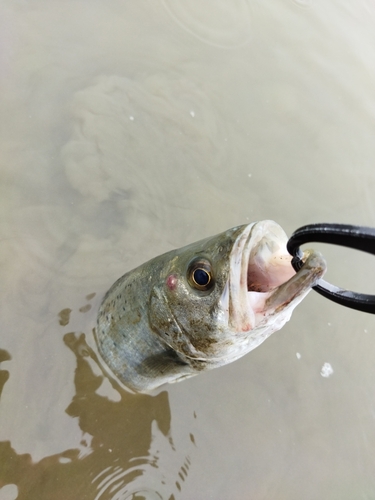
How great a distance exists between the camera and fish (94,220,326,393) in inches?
76.7

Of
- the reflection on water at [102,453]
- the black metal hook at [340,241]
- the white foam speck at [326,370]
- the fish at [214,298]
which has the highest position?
the black metal hook at [340,241]

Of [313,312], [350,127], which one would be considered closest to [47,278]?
[313,312]

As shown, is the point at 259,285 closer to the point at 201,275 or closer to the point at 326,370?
the point at 201,275

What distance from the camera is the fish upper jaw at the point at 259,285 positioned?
1.88 meters

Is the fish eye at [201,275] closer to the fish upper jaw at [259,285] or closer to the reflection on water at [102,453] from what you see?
the fish upper jaw at [259,285]

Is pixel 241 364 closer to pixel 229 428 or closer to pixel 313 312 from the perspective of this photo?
pixel 229 428

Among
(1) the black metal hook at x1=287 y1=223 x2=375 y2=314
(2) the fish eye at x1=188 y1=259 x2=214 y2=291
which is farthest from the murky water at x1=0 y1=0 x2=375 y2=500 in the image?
(1) the black metal hook at x1=287 y1=223 x2=375 y2=314

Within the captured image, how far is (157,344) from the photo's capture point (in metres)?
2.54

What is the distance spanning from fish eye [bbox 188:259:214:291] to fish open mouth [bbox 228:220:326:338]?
164mm

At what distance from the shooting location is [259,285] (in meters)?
2.15

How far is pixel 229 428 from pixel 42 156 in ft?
9.94

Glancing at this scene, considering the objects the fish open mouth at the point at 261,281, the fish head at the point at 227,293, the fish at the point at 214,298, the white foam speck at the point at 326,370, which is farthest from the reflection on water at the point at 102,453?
the fish open mouth at the point at 261,281

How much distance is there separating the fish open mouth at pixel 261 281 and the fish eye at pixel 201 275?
0.54 feet

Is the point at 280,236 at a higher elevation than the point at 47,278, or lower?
higher
